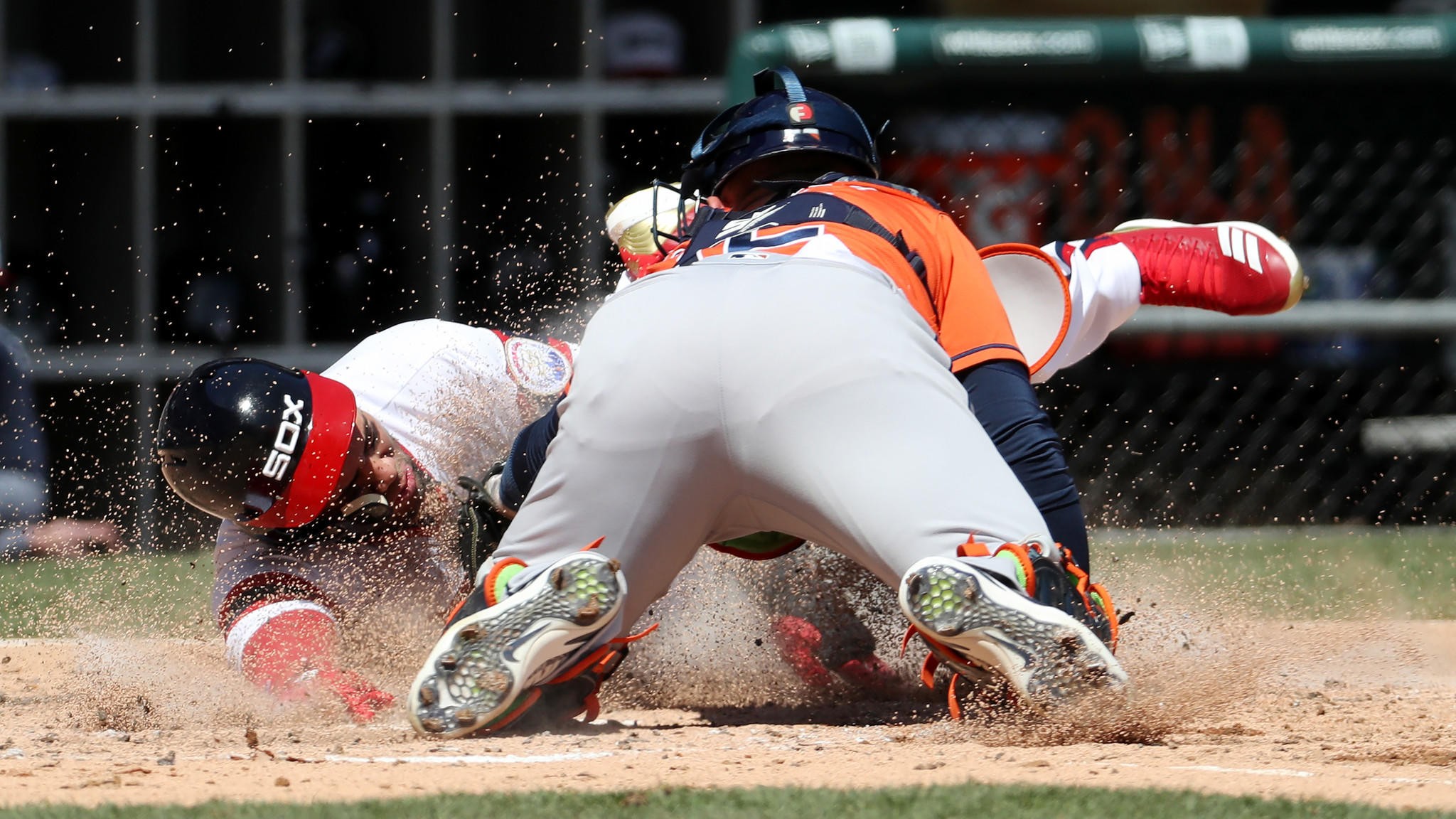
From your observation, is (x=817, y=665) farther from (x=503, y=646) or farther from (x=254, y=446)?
(x=254, y=446)

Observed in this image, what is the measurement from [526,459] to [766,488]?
597mm

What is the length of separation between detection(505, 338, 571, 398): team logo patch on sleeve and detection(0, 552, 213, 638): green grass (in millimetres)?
1106

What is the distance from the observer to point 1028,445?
2975 mm

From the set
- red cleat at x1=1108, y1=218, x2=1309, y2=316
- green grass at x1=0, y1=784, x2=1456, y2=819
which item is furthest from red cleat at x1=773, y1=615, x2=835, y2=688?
green grass at x1=0, y1=784, x2=1456, y2=819

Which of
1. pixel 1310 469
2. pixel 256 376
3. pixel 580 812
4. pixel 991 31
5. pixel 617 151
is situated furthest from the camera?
pixel 617 151

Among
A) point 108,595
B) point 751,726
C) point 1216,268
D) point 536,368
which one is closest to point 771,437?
point 751,726

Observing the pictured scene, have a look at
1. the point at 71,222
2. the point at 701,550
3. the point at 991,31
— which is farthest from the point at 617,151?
the point at 701,550

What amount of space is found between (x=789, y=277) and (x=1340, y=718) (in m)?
1.35

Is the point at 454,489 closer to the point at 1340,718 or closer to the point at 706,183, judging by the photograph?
the point at 706,183

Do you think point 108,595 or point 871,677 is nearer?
point 871,677

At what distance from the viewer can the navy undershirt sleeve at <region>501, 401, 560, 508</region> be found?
311cm

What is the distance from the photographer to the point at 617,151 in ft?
26.2

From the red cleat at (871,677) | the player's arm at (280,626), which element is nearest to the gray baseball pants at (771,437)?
the player's arm at (280,626)

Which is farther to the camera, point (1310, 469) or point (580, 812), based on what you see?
point (1310, 469)
